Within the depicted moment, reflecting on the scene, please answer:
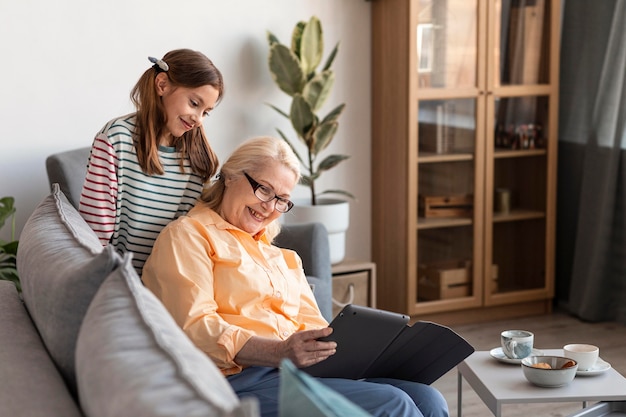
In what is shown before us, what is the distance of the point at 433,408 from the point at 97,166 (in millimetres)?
1028

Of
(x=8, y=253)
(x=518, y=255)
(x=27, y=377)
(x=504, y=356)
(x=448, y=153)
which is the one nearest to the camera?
(x=27, y=377)

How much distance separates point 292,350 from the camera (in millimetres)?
2041

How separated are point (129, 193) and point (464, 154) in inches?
85.3

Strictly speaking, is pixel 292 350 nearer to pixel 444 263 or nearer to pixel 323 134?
pixel 323 134

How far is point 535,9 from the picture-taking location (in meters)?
4.23

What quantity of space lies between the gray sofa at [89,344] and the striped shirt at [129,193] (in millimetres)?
148

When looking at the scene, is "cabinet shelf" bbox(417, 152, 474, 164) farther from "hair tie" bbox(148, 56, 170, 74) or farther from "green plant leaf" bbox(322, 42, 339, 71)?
"hair tie" bbox(148, 56, 170, 74)

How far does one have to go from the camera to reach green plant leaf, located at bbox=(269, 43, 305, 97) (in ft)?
12.4

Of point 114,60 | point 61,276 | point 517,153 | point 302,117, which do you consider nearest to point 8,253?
point 114,60

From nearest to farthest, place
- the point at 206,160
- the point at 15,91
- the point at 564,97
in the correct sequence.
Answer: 1. the point at 206,160
2. the point at 15,91
3. the point at 564,97

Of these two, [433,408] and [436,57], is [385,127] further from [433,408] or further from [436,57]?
[433,408]

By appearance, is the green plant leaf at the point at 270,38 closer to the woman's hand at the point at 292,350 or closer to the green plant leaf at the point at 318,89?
the green plant leaf at the point at 318,89

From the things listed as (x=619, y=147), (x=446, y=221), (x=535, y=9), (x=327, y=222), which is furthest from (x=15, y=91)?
(x=619, y=147)

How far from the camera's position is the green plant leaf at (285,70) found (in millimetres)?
3793
